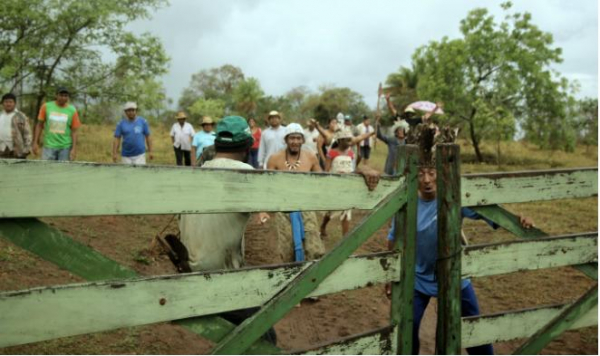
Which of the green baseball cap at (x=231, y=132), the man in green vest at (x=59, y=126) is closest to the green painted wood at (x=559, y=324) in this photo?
the green baseball cap at (x=231, y=132)

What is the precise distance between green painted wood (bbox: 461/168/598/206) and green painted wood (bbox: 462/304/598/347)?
62 cm

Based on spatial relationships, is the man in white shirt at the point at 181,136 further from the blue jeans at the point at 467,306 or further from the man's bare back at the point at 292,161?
A: the blue jeans at the point at 467,306

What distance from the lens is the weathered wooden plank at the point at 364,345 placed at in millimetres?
2459

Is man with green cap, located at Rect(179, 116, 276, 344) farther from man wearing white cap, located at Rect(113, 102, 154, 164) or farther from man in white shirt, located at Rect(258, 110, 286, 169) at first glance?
man wearing white cap, located at Rect(113, 102, 154, 164)

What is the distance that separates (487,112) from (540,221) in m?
13.3

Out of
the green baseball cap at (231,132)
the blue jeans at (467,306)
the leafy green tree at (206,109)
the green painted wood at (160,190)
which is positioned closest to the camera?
the green painted wood at (160,190)

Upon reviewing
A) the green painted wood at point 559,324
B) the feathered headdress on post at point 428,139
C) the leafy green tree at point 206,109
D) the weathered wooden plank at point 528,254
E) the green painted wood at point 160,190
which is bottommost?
the green painted wood at point 559,324

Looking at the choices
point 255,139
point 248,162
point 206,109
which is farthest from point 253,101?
point 248,162

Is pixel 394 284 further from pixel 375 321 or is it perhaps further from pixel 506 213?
pixel 375 321

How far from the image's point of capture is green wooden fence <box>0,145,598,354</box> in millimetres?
1894

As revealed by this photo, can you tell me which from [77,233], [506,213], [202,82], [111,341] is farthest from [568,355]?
[202,82]

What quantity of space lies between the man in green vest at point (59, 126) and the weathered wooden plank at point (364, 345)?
23.3 ft

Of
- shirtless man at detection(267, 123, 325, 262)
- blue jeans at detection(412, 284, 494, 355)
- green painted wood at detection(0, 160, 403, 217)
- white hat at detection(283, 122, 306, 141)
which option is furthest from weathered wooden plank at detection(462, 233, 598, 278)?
white hat at detection(283, 122, 306, 141)

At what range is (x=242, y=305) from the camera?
2240 millimetres
